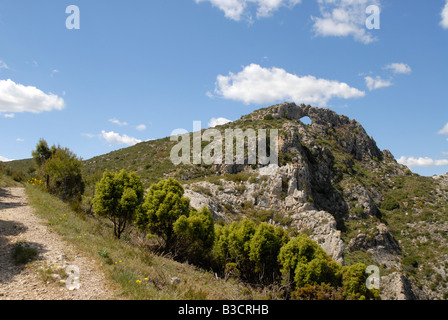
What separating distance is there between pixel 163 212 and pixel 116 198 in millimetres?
2966

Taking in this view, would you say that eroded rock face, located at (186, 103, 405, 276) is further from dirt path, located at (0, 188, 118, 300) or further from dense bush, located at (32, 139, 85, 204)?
dirt path, located at (0, 188, 118, 300)

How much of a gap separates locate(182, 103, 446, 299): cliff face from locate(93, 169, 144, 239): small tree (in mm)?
11234

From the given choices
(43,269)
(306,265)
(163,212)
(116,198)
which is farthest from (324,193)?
(43,269)

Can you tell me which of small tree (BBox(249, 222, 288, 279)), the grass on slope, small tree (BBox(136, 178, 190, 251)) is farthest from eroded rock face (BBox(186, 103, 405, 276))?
the grass on slope

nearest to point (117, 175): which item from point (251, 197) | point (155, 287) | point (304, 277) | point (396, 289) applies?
point (155, 287)

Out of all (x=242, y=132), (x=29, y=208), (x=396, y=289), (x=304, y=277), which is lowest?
(x=396, y=289)

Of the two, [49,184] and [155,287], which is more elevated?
[49,184]

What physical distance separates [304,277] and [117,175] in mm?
12814

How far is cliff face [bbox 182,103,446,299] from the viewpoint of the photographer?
3034cm

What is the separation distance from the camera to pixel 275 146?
45.1 metres

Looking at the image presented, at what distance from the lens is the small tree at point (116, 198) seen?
624 inches

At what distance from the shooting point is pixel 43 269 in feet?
24.9
